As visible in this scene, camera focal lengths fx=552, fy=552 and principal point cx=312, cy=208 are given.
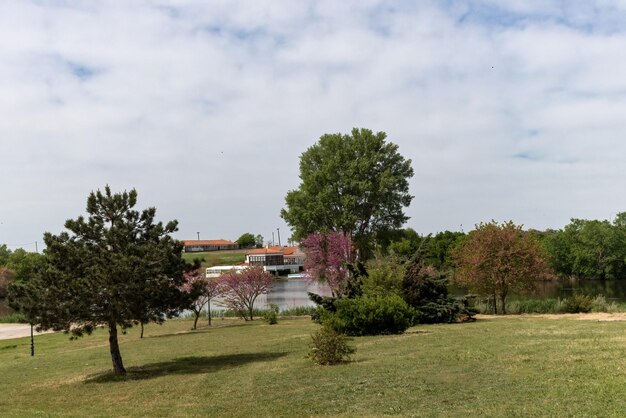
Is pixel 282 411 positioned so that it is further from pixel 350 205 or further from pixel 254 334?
pixel 350 205

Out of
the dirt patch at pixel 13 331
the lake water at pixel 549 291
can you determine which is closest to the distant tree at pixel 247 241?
the lake water at pixel 549 291

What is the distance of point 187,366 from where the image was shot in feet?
56.0

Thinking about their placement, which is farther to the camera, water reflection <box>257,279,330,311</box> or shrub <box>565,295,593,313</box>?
water reflection <box>257,279,330,311</box>

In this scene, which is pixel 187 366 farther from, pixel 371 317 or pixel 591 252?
pixel 591 252

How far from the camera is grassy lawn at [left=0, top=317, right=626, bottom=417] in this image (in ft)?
28.2

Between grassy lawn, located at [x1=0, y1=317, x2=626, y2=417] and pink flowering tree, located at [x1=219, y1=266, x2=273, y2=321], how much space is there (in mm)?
17639

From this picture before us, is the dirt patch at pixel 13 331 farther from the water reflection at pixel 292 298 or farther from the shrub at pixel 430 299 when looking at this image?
the shrub at pixel 430 299

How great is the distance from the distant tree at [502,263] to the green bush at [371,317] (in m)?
13.0

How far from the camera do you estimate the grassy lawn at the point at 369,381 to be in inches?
339

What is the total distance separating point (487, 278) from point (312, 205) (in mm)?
14959

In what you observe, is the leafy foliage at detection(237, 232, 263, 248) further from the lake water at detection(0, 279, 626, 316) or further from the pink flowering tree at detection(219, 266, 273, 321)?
the pink flowering tree at detection(219, 266, 273, 321)

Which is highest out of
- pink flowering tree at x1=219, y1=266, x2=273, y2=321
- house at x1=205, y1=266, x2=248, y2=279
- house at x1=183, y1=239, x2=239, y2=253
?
house at x1=183, y1=239, x2=239, y2=253

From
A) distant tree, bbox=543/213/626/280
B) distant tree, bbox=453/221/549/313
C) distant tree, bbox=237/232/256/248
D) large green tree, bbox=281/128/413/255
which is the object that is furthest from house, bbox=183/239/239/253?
distant tree, bbox=453/221/549/313

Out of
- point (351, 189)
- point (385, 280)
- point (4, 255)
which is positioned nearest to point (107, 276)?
point (385, 280)
